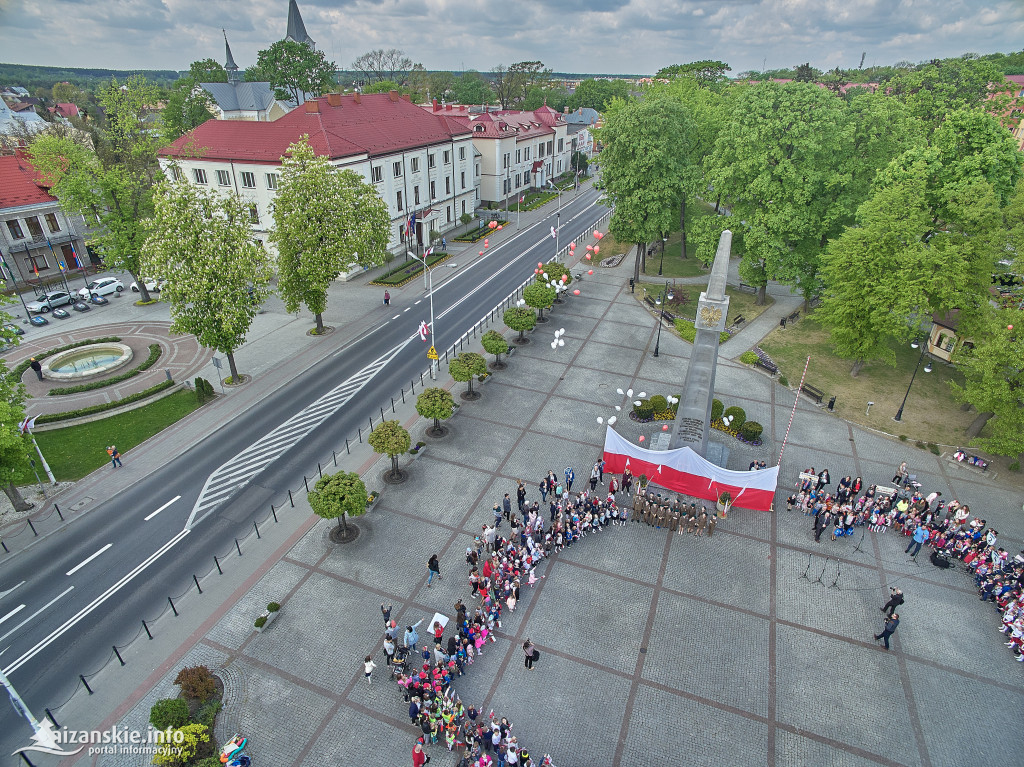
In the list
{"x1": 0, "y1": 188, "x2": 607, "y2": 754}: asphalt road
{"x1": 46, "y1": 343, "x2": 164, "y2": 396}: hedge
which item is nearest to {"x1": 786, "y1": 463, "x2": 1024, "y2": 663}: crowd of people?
{"x1": 0, "y1": 188, "x2": 607, "y2": 754}: asphalt road

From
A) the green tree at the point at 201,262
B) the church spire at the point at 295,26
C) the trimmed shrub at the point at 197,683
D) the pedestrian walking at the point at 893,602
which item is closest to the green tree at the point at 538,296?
the green tree at the point at 201,262

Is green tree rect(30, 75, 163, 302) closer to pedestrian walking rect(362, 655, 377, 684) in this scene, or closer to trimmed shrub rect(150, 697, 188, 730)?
trimmed shrub rect(150, 697, 188, 730)

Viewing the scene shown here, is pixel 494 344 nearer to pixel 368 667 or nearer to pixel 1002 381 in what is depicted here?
pixel 368 667

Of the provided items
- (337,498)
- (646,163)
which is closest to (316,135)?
(646,163)

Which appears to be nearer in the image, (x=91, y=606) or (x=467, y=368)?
(x=91, y=606)

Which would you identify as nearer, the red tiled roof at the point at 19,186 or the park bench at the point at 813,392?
the park bench at the point at 813,392

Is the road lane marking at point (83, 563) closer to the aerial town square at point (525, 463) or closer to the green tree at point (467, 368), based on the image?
the aerial town square at point (525, 463)
